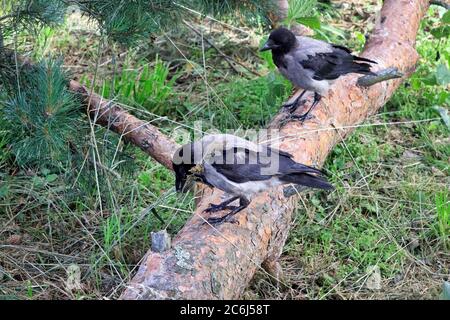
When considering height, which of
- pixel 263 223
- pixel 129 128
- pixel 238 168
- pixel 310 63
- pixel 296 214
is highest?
pixel 310 63

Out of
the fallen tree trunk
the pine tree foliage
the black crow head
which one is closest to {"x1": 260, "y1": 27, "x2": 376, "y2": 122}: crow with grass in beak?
the black crow head

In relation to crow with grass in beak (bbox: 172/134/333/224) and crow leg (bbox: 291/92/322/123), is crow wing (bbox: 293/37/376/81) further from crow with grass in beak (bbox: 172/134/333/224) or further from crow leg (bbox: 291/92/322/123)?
crow with grass in beak (bbox: 172/134/333/224)

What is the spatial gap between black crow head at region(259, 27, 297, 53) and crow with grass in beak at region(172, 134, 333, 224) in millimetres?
1239

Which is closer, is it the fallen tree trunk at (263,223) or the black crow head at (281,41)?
the fallen tree trunk at (263,223)

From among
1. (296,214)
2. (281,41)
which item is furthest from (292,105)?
(296,214)

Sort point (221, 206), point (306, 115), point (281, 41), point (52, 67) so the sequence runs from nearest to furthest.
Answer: point (52, 67), point (221, 206), point (306, 115), point (281, 41)

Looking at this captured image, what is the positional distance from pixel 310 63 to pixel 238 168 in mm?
1337

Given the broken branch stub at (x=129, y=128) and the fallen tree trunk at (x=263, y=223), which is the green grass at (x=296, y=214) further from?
the fallen tree trunk at (x=263, y=223)

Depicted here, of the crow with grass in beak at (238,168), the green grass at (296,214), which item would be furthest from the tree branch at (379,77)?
the crow with grass in beak at (238,168)

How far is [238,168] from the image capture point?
3672mm

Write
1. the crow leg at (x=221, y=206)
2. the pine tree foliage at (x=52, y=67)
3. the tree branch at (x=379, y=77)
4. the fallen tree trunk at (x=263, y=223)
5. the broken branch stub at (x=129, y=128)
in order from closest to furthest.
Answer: the fallen tree trunk at (x=263, y=223), the pine tree foliage at (x=52, y=67), the crow leg at (x=221, y=206), the broken branch stub at (x=129, y=128), the tree branch at (x=379, y=77)

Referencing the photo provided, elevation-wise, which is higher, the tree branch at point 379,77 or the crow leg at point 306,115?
the tree branch at point 379,77

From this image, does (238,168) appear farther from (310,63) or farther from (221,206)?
(310,63)

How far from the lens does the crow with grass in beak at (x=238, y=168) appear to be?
3.64 metres
